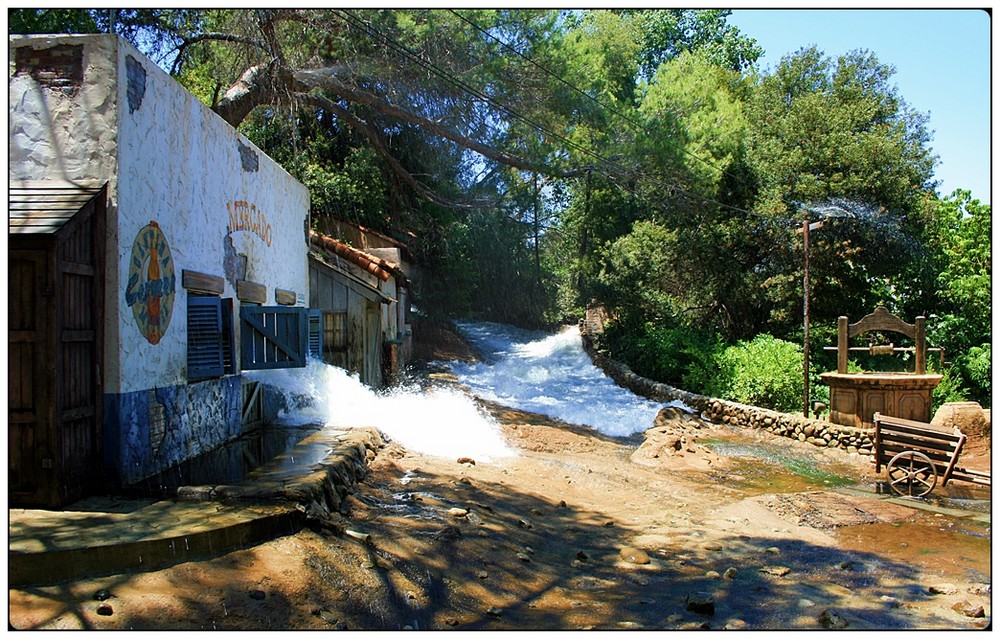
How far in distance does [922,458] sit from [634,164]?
8.49 meters

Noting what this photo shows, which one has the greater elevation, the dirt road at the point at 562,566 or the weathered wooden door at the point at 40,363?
the weathered wooden door at the point at 40,363

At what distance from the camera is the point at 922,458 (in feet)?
36.4

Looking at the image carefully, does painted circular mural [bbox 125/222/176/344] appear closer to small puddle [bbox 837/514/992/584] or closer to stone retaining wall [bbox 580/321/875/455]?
small puddle [bbox 837/514/992/584]

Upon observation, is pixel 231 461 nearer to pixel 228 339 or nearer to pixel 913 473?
pixel 228 339

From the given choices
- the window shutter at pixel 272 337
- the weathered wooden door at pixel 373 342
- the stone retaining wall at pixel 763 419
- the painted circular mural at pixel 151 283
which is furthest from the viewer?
the weathered wooden door at pixel 373 342

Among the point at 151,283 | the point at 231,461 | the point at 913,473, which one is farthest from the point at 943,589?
the point at 151,283

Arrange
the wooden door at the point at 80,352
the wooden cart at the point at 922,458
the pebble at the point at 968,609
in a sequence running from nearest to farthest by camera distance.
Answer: the pebble at the point at 968,609 < the wooden door at the point at 80,352 < the wooden cart at the point at 922,458

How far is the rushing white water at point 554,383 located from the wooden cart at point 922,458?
6474 mm

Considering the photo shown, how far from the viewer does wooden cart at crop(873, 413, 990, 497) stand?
10.8 meters

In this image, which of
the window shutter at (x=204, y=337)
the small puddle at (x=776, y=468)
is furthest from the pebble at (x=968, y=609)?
the window shutter at (x=204, y=337)

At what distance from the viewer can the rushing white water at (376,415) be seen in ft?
39.7

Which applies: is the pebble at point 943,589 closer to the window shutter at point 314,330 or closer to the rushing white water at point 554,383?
the window shutter at point 314,330

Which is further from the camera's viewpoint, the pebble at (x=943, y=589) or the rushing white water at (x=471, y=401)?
the rushing white water at (x=471, y=401)

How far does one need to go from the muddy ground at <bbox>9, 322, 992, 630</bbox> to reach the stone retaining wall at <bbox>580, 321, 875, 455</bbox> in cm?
316
